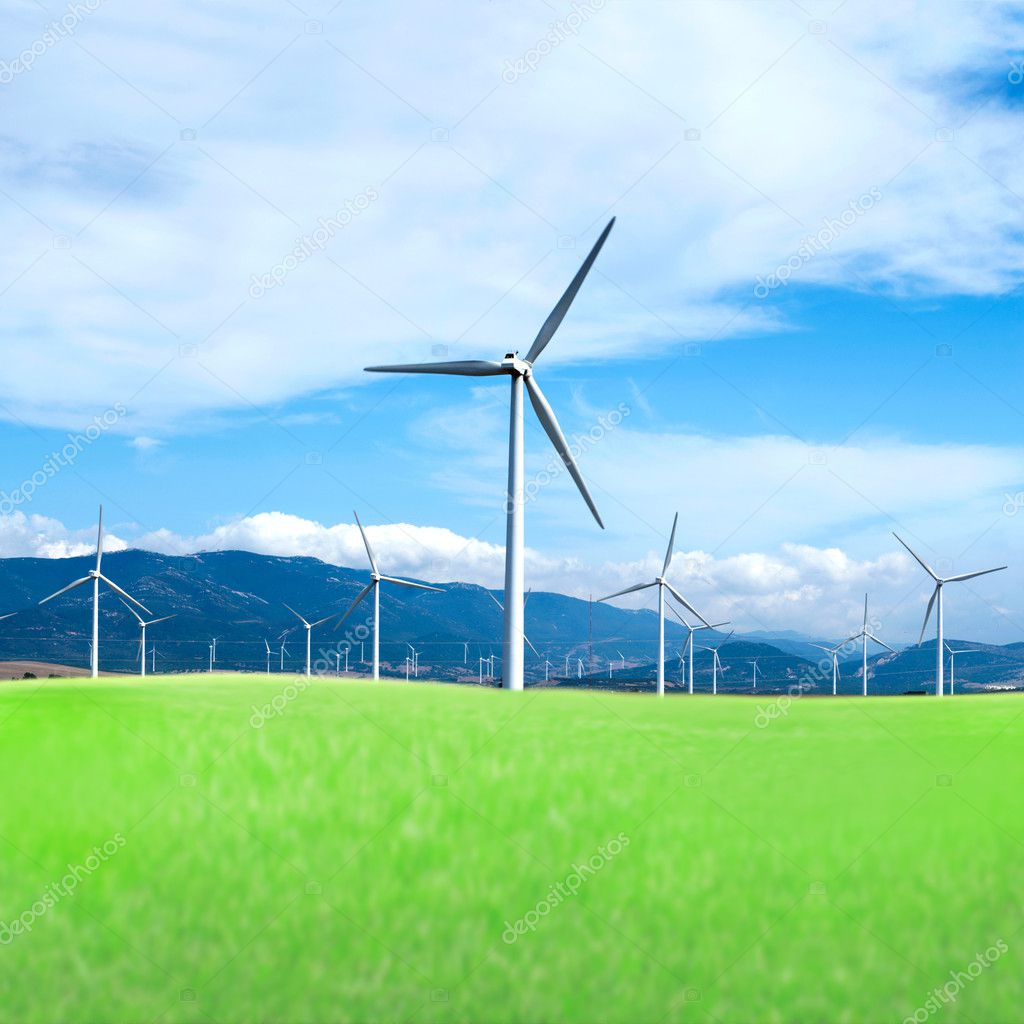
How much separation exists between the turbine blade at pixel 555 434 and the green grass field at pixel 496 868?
2240 cm

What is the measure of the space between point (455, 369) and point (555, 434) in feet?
19.2

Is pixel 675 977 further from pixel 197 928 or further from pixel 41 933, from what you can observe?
pixel 41 933

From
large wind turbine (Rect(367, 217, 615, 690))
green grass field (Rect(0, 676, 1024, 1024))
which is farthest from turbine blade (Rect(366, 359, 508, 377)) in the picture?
green grass field (Rect(0, 676, 1024, 1024))

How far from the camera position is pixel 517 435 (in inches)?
1734

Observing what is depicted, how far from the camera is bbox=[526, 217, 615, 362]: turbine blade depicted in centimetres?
4675

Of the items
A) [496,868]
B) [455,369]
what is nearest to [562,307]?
[455,369]

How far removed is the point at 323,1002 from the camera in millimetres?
14531

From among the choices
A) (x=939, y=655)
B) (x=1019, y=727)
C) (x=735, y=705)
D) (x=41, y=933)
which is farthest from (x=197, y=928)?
(x=939, y=655)

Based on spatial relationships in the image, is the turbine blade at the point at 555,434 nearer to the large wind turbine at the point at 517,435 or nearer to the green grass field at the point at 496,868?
the large wind turbine at the point at 517,435

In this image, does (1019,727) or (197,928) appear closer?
(197,928)

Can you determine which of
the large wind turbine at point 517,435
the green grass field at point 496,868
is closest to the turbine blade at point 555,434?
the large wind turbine at point 517,435

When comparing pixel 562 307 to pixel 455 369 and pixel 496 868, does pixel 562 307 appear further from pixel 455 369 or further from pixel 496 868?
pixel 496 868

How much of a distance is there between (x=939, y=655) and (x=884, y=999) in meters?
79.2

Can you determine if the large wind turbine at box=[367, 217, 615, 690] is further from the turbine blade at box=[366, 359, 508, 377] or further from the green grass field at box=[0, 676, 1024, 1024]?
the green grass field at box=[0, 676, 1024, 1024]
